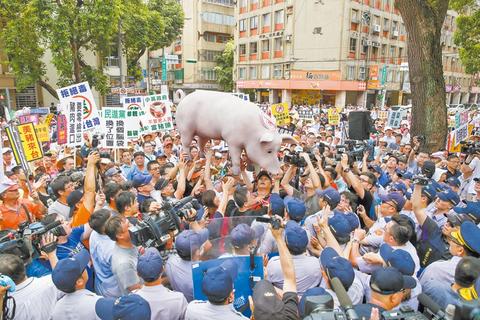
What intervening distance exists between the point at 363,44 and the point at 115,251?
31693mm

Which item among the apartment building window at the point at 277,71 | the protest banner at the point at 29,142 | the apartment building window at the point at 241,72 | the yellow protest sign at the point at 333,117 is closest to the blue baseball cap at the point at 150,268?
the protest banner at the point at 29,142

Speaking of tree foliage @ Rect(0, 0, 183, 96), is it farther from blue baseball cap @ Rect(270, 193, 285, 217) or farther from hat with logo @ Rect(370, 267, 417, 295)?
hat with logo @ Rect(370, 267, 417, 295)

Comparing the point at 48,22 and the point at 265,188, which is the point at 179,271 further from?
the point at 48,22

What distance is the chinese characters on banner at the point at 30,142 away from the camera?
19.1 feet

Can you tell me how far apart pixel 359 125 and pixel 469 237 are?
507 cm

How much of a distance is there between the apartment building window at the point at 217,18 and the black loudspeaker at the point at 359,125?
34642mm

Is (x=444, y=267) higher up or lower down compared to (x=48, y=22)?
lower down

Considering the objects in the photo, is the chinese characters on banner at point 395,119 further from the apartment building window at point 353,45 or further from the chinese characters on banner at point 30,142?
the apartment building window at point 353,45

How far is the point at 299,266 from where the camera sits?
2.75 metres

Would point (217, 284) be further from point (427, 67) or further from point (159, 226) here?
point (427, 67)

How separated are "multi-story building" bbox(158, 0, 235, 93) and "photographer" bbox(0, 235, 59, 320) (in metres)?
37.5

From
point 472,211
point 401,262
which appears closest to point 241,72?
point 472,211

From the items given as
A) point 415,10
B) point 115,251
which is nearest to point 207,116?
point 115,251

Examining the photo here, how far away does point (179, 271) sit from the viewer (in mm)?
2828
